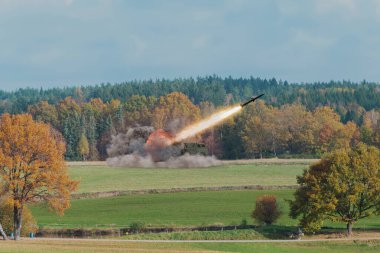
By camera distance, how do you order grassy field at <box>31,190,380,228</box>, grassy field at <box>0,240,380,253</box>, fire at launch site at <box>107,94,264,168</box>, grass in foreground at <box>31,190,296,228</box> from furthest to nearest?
fire at launch site at <box>107,94,264,168</box> < grass in foreground at <box>31,190,296,228</box> < grassy field at <box>31,190,380,228</box> < grassy field at <box>0,240,380,253</box>

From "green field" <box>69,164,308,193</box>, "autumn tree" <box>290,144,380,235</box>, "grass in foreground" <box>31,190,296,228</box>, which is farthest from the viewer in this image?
"green field" <box>69,164,308,193</box>

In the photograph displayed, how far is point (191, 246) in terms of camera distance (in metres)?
82.1

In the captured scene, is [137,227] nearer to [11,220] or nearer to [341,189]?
[11,220]

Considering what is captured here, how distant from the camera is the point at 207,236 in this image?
9100 cm

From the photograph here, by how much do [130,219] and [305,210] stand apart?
23128mm

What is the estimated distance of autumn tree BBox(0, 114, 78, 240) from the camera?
8769 cm

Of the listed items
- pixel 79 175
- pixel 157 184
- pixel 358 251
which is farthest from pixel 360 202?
pixel 79 175

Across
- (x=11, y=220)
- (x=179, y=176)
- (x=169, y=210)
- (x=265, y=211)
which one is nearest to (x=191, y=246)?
(x=265, y=211)

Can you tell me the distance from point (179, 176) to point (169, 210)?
39204 mm

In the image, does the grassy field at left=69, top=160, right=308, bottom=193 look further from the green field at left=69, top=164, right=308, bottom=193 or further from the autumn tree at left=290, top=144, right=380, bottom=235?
the autumn tree at left=290, top=144, right=380, bottom=235

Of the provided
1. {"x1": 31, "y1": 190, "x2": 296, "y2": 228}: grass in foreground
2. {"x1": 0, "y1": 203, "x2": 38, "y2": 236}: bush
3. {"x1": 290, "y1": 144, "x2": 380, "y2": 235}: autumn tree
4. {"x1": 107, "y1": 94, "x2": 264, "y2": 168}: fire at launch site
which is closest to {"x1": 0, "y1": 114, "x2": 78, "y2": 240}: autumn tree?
{"x1": 0, "y1": 203, "x2": 38, "y2": 236}: bush

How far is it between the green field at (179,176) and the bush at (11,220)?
134 ft

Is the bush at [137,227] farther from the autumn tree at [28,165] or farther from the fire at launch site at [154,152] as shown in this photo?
the fire at launch site at [154,152]

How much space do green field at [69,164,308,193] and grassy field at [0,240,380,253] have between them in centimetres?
5159
